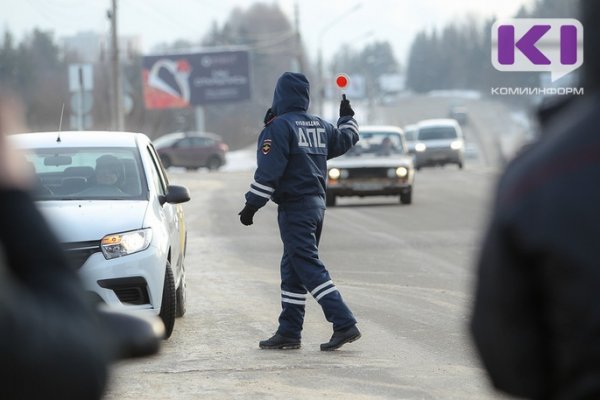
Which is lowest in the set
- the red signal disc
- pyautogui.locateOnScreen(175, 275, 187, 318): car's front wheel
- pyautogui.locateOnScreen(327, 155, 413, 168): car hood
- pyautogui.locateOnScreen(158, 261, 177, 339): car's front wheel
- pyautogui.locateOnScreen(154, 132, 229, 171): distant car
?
pyautogui.locateOnScreen(154, 132, 229, 171): distant car

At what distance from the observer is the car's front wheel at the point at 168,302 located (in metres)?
8.93

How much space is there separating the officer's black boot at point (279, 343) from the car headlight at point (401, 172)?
16174 millimetres

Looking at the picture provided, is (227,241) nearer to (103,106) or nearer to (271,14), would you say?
(103,106)

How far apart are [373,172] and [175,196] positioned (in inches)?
611


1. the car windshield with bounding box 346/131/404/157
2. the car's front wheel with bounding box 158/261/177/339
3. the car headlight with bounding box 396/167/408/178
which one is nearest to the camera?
the car's front wheel with bounding box 158/261/177/339

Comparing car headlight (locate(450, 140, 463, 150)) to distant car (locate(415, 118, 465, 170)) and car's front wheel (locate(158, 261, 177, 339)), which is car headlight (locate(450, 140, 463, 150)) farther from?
car's front wheel (locate(158, 261, 177, 339))

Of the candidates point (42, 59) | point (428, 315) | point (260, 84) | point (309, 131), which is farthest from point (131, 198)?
point (260, 84)

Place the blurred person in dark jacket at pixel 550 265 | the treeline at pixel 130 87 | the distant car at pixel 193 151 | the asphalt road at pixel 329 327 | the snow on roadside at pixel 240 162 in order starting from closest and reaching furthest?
the blurred person in dark jacket at pixel 550 265, the asphalt road at pixel 329 327, the distant car at pixel 193 151, the snow on roadside at pixel 240 162, the treeline at pixel 130 87

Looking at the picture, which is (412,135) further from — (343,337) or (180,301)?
(343,337)

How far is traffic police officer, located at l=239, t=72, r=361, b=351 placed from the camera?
854 cm

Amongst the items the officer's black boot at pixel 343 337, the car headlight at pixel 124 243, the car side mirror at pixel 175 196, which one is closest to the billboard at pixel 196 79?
the car side mirror at pixel 175 196

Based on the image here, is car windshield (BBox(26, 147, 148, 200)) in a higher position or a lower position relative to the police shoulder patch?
lower

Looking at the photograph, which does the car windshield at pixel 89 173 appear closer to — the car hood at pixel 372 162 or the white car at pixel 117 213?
the white car at pixel 117 213

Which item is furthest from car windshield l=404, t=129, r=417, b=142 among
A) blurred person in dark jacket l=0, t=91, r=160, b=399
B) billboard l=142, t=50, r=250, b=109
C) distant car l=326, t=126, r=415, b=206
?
blurred person in dark jacket l=0, t=91, r=160, b=399
